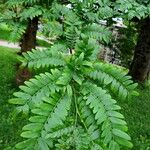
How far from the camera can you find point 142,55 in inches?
543

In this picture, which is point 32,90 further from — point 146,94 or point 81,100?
point 146,94

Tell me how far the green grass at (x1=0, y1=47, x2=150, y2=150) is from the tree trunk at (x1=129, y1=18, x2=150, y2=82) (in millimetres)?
585

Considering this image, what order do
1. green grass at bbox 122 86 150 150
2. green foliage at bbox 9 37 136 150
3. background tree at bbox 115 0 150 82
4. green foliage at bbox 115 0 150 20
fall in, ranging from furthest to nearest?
background tree at bbox 115 0 150 82, green grass at bbox 122 86 150 150, green foliage at bbox 115 0 150 20, green foliage at bbox 9 37 136 150

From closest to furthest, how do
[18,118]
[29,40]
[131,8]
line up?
[131,8] → [18,118] → [29,40]

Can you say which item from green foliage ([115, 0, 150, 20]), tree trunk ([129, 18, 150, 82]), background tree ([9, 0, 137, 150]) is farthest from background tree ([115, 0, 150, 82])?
background tree ([9, 0, 137, 150])

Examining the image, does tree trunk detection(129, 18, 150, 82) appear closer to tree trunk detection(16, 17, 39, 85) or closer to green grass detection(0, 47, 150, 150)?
green grass detection(0, 47, 150, 150)

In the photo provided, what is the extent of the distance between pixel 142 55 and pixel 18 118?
626 cm

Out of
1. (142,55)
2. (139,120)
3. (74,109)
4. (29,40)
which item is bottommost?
(139,120)

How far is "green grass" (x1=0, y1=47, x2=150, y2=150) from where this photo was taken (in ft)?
28.1

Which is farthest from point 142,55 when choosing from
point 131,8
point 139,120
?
point 131,8

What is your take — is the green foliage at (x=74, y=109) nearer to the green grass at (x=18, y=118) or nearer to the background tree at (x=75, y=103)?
the background tree at (x=75, y=103)

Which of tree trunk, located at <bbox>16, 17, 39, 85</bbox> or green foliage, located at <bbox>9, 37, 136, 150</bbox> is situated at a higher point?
green foliage, located at <bbox>9, 37, 136, 150</bbox>

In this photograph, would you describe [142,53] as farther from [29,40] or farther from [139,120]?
[29,40]

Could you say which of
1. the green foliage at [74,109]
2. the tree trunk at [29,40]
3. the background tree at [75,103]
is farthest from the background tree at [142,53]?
the green foliage at [74,109]
